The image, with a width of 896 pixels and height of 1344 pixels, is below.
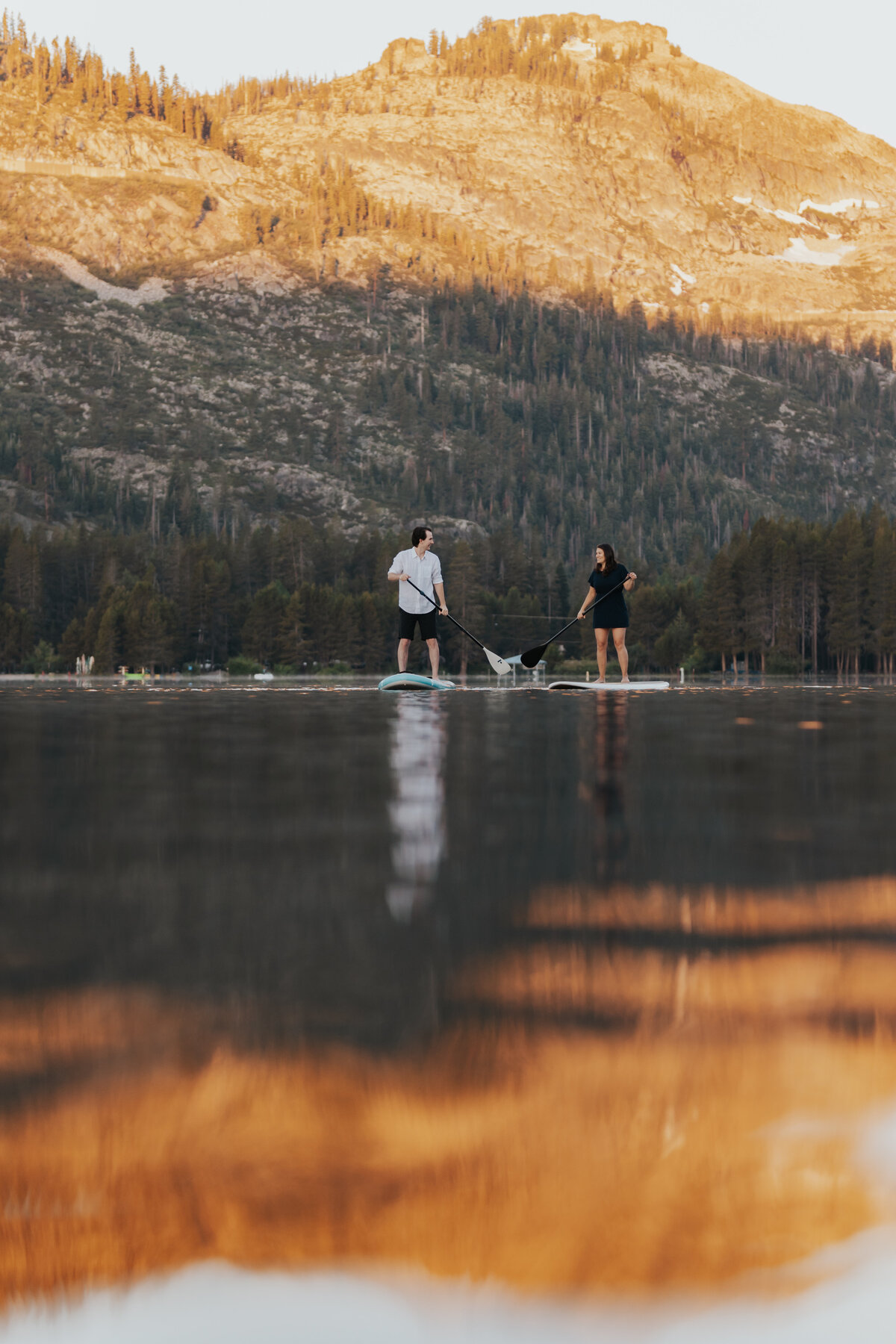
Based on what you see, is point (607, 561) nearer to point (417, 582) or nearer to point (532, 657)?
point (532, 657)

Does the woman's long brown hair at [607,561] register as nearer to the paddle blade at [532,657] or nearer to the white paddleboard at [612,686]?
the paddle blade at [532,657]

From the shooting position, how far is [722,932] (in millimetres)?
3863

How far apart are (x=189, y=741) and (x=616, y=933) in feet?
28.6

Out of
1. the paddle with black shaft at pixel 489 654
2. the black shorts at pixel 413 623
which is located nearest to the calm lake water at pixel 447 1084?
the paddle with black shaft at pixel 489 654

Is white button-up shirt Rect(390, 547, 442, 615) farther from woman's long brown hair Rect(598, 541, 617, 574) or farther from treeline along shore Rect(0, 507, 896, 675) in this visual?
treeline along shore Rect(0, 507, 896, 675)

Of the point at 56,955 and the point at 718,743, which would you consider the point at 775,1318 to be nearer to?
the point at 56,955

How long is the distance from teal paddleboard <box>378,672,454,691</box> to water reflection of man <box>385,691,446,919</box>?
465 inches

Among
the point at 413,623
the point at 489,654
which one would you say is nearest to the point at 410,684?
the point at 489,654

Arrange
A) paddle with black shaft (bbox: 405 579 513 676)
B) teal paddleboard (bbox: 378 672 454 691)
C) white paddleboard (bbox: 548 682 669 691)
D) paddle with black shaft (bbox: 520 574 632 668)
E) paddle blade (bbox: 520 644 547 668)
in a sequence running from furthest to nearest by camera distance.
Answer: white paddleboard (bbox: 548 682 669 691) < teal paddleboard (bbox: 378 672 454 691) < paddle blade (bbox: 520 644 547 668) < paddle with black shaft (bbox: 520 574 632 668) < paddle with black shaft (bbox: 405 579 513 676)

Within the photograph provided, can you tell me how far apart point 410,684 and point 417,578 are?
4.48 m

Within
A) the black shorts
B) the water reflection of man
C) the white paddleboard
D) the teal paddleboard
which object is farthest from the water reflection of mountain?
the white paddleboard

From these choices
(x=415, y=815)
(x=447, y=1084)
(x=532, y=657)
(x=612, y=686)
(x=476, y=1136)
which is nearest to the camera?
(x=476, y=1136)

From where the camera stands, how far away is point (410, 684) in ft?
86.1

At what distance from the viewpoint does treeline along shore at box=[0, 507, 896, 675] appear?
149m
